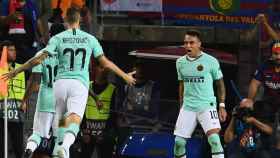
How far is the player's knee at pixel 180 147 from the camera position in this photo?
52.3ft

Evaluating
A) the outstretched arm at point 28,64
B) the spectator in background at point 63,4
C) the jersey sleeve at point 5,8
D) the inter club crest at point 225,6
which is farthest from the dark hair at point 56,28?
the outstretched arm at point 28,64

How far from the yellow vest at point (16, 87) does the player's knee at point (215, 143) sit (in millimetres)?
3613

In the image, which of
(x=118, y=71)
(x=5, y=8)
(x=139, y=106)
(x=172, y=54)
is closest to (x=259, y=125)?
(x=139, y=106)

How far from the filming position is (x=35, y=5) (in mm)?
20172

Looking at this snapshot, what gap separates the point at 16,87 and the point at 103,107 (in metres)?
1.59

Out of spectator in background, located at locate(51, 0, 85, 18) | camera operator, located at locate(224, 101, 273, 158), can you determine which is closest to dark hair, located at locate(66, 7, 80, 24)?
camera operator, located at locate(224, 101, 273, 158)

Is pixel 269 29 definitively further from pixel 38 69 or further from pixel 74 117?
pixel 74 117

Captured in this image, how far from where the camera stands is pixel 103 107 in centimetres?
1734

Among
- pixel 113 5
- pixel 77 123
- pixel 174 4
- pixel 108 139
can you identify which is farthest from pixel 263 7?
pixel 77 123

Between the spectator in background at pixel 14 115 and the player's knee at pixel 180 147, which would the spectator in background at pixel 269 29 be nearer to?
the player's knee at pixel 180 147

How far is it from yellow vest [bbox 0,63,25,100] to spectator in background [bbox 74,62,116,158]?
123 cm

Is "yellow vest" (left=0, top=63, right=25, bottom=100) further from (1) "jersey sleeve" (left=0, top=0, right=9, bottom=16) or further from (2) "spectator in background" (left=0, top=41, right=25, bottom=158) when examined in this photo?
(1) "jersey sleeve" (left=0, top=0, right=9, bottom=16)

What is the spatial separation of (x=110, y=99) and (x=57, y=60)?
2.30m

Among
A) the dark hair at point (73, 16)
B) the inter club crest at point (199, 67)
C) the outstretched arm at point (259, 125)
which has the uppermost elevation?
the dark hair at point (73, 16)
